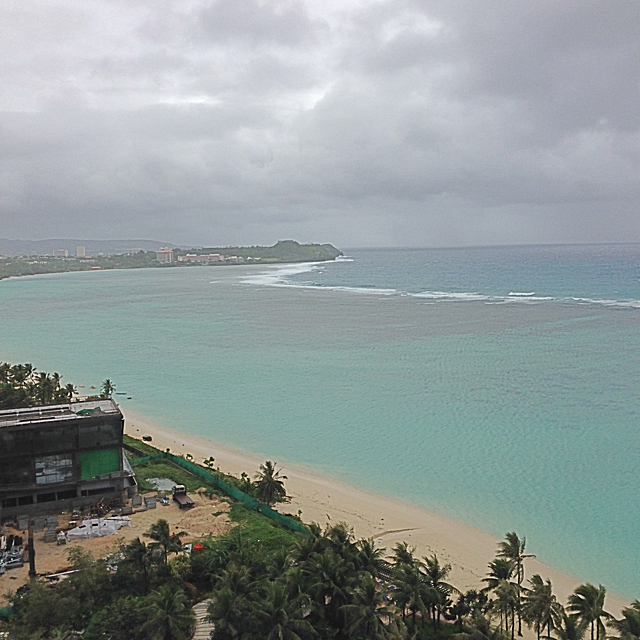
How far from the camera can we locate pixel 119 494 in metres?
27.1

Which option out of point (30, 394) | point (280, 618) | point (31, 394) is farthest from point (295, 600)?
point (30, 394)

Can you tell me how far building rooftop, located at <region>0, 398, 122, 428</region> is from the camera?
2584 cm

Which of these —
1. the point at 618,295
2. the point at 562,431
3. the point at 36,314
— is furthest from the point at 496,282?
the point at 562,431

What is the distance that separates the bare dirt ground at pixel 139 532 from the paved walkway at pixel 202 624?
4.51 meters

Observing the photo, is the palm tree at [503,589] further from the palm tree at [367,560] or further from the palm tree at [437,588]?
the palm tree at [367,560]

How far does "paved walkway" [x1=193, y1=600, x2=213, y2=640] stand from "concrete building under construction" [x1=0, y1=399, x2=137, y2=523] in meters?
9.32

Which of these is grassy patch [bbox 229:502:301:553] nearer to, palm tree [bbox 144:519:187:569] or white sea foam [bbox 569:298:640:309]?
palm tree [bbox 144:519:187:569]

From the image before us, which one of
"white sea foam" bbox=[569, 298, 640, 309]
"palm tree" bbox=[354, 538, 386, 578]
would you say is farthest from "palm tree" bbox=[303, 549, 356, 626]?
"white sea foam" bbox=[569, 298, 640, 309]

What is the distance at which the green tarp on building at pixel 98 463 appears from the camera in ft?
86.6

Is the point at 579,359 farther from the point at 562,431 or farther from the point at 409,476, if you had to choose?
the point at 409,476

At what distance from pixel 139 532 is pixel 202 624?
23.4ft

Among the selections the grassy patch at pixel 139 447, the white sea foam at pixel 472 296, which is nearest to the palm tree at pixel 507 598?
the grassy patch at pixel 139 447

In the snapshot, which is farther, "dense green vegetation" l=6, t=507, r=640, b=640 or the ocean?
the ocean

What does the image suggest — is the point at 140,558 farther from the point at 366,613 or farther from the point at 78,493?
the point at 78,493
